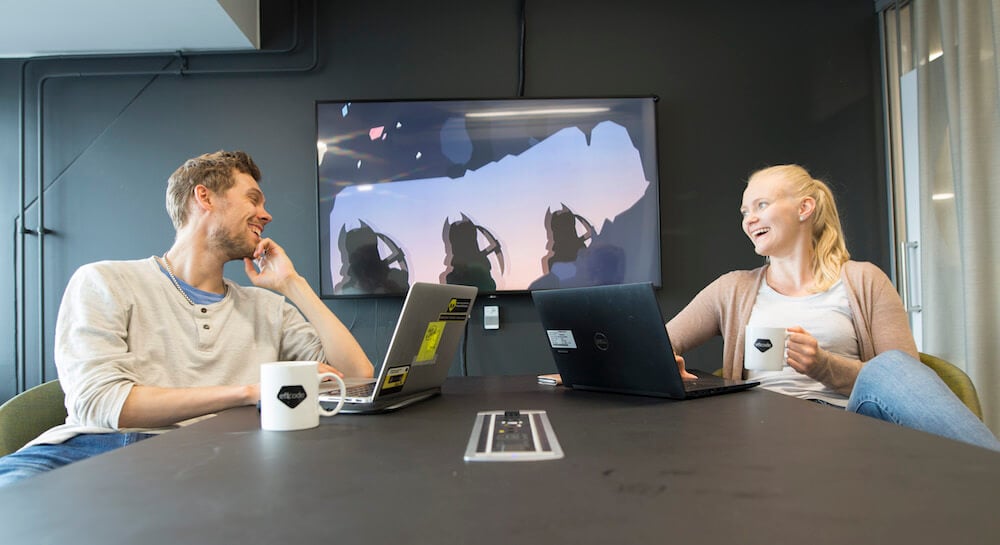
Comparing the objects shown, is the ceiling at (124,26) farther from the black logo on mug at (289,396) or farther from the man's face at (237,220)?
the black logo on mug at (289,396)

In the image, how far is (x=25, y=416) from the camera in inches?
67.9

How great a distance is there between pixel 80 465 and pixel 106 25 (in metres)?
2.65

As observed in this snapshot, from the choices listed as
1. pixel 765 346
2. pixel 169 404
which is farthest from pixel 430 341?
pixel 765 346

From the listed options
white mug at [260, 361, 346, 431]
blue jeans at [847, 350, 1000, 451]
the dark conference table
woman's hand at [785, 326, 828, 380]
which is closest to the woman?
woman's hand at [785, 326, 828, 380]

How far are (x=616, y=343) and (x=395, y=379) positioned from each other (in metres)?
0.44

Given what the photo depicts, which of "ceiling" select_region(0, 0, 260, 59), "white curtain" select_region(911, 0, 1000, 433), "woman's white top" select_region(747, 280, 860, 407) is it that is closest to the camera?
"woman's white top" select_region(747, 280, 860, 407)

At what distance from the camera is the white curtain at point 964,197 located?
250cm

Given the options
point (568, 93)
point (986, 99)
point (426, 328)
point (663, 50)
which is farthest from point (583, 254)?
point (426, 328)

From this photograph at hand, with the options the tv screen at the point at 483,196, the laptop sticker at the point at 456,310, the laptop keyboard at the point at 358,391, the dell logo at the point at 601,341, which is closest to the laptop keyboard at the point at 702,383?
the dell logo at the point at 601,341

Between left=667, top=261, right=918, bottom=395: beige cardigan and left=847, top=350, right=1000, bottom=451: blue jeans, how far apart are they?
0.30m

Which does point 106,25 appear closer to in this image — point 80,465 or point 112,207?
point 112,207

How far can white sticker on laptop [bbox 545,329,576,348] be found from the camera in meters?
1.49

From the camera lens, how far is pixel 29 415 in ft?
5.68

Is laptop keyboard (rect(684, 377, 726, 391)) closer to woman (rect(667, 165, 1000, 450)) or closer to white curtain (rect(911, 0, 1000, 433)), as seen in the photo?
woman (rect(667, 165, 1000, 450))
